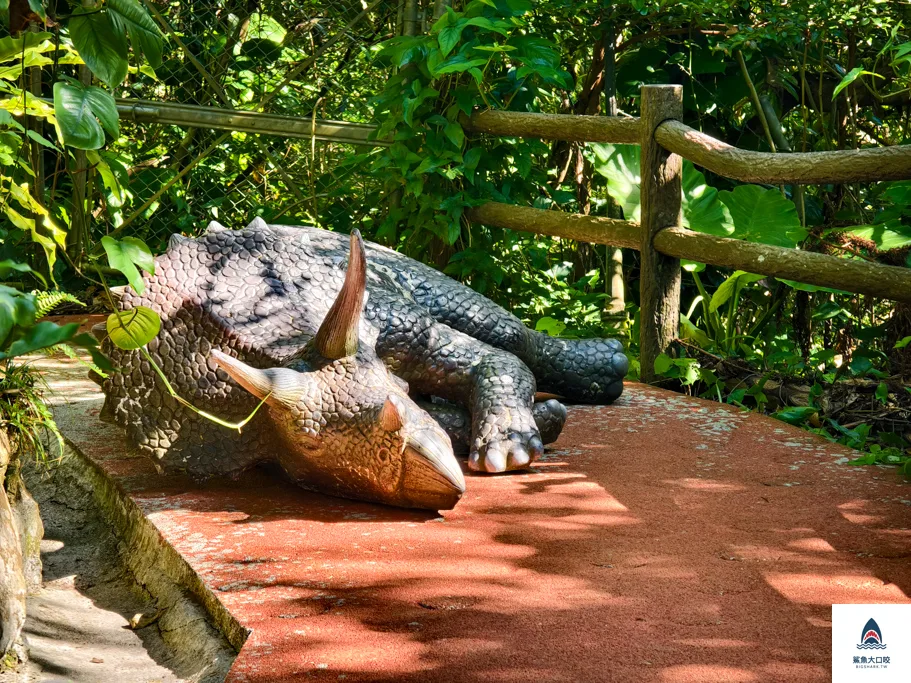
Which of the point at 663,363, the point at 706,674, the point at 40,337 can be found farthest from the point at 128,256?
the point at 663,363

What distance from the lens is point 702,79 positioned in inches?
276

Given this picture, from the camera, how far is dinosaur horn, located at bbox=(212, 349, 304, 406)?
2718 mm

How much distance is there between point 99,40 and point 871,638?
6.40ft

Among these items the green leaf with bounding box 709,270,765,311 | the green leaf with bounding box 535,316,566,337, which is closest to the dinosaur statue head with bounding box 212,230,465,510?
the green leaf with bounding box 535,316,566,337

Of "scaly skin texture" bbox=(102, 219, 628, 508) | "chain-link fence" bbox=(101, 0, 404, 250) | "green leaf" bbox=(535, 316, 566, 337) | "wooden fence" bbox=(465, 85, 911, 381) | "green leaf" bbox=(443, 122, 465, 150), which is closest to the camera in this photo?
"scaly skin texture" bbox=(102, 219, 628, 508)

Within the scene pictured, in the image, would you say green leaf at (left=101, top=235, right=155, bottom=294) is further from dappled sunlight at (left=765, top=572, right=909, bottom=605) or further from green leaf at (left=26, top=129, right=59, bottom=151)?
dappled sunlight at (left=765, top=572, right=909, bottom=605)

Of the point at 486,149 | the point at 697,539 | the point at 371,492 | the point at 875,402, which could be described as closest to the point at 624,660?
the point at 697,539

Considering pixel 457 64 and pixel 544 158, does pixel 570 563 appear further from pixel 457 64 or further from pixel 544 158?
pixel 544 158

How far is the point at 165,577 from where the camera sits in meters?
2.85

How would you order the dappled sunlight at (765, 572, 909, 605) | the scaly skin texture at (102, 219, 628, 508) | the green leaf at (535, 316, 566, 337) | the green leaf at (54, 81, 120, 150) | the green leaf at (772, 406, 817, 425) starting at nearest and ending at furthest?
the green leaf at (54, 81, 120, 150)
the dappled sunlight at (765, 572, 909, 605)
the scaly skin texture at (102, 219, 628, 508)
the green leaf at (772, 406, 817, 425)
the green leaf at (535, 316, 566, 337)

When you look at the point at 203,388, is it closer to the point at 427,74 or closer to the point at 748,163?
the point at 748,163

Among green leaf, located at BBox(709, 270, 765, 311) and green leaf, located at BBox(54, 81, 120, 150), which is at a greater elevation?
green leaf, located at BBox(54, 81, 120, 150)

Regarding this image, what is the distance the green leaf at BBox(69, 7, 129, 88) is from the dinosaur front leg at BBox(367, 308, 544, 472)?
6.02ft

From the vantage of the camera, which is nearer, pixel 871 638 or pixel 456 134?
pixel 871 638
